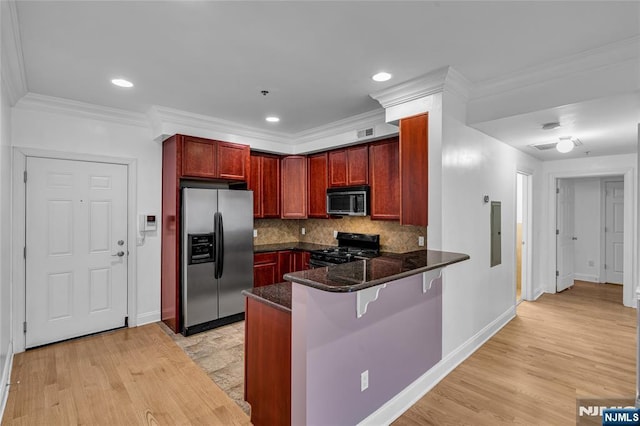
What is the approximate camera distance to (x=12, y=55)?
238 centimetres

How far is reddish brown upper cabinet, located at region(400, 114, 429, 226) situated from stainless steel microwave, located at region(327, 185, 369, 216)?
44.3 inches

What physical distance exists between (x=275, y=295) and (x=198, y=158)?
2.53 m

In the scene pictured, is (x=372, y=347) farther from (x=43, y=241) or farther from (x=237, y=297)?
(x=43, y=241)

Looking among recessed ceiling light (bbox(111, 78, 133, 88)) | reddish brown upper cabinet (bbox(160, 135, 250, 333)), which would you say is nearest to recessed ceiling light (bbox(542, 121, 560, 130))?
reddish brown upper cabinet (bbox(160, 135, 250, 333))

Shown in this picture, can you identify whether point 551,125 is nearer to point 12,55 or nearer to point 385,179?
point 385,179

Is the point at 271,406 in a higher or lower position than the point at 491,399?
higher

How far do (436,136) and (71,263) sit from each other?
163 inches

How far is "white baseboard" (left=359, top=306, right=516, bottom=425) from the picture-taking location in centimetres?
227

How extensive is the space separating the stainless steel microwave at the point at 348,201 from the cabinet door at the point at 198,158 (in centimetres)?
167

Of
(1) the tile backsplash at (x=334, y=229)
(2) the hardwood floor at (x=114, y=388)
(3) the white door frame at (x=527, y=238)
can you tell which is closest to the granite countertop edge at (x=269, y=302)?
(2) the hardwood floor at (x=114, y=388)

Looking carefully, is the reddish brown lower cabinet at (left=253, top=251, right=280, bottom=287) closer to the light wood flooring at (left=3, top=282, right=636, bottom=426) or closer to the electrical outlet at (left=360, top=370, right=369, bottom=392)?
the light wood flooring at (left=3, top=282, right=636, bottom=426)

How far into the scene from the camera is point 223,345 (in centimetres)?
353

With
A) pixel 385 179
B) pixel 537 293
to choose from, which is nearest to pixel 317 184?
pixel 385 179

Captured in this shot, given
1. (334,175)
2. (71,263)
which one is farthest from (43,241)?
(334,175)
